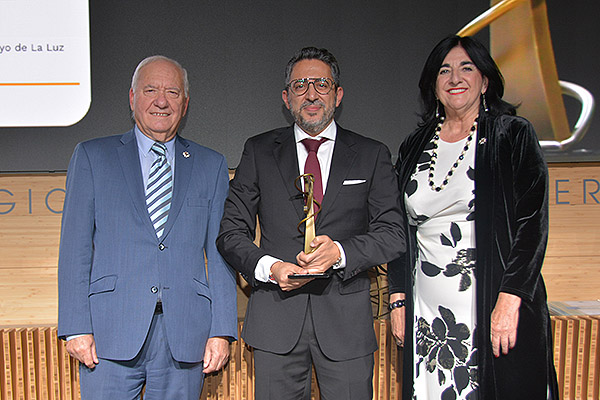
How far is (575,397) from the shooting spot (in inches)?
106

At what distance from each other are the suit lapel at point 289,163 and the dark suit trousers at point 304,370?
42 centimetres

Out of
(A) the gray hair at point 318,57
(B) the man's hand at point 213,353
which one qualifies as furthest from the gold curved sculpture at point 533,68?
(B) the man's hand at point 213,353

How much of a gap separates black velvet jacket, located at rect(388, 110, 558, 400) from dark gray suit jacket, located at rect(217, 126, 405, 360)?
34cm

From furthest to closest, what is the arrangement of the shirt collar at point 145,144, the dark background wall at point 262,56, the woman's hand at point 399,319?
the dark background wall at point 262,56, the woman's hand at point 399,319, the shirt collar at point 145,144

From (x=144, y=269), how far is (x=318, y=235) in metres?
0.70

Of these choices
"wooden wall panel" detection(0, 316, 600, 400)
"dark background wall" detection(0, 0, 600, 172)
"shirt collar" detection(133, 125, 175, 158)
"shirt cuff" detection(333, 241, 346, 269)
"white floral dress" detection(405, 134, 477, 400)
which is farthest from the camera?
"dark background wall" detection(0, 0, 600, 172)

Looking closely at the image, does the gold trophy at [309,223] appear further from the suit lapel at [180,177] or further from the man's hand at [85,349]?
the man's hand at [85,349]

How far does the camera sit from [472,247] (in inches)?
78.1

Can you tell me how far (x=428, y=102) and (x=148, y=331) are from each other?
156 centimetres

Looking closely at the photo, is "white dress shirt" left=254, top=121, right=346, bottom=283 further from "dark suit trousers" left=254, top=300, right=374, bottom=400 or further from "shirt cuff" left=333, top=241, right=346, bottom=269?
"dark suit trousers" left=254, top=300, right=374, bottom=400

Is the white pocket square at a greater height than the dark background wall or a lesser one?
lesser

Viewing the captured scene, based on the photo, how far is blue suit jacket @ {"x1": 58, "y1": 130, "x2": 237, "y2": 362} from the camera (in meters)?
1.94

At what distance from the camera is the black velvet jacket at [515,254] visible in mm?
1870

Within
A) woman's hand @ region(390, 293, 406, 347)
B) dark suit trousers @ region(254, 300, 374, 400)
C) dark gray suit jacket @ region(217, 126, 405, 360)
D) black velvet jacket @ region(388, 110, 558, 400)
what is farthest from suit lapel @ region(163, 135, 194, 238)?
black velvet jacket @ region(388, 110, 558, 400)
